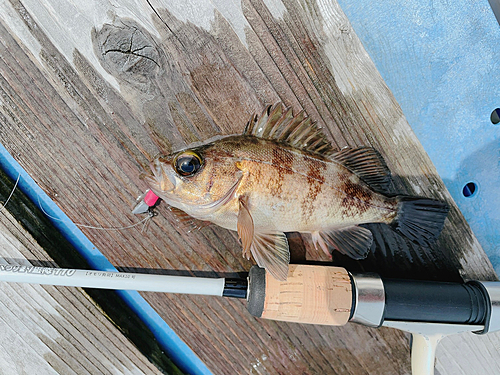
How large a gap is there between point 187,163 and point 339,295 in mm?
788

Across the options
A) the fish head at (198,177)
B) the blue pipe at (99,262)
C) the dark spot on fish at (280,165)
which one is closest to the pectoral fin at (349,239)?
the dark spot on fish at (280,165)

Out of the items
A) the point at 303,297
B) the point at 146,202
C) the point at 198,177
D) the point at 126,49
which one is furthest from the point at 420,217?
the point at 126,49

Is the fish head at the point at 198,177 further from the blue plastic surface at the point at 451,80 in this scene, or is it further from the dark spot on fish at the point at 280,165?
the blue plastic surface at the point at 451,80

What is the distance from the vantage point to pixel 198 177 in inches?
42.6

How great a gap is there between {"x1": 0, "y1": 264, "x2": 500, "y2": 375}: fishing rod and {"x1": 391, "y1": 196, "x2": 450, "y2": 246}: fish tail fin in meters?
0.20

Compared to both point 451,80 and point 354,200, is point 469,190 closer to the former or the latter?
point 451,80

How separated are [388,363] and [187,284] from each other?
106 cm

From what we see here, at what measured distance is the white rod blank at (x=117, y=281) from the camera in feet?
3.92

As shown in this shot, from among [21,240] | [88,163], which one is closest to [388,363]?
[88,163]

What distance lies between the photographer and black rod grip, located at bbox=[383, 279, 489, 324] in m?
1.17

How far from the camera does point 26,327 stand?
1410 millimetres

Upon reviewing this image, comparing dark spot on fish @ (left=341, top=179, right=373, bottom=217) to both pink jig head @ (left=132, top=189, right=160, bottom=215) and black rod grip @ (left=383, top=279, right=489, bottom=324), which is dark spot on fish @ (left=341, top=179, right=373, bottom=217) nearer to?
black rod grip @ (left=383, top=279, right=489, bottom=324)

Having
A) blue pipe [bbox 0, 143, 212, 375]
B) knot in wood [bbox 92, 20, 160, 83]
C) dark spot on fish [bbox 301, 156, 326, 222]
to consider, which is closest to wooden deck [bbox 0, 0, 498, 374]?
knot in wood [bbox 92, 20, 160, 83]

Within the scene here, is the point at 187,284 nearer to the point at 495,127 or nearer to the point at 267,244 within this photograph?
the point at 267,244
